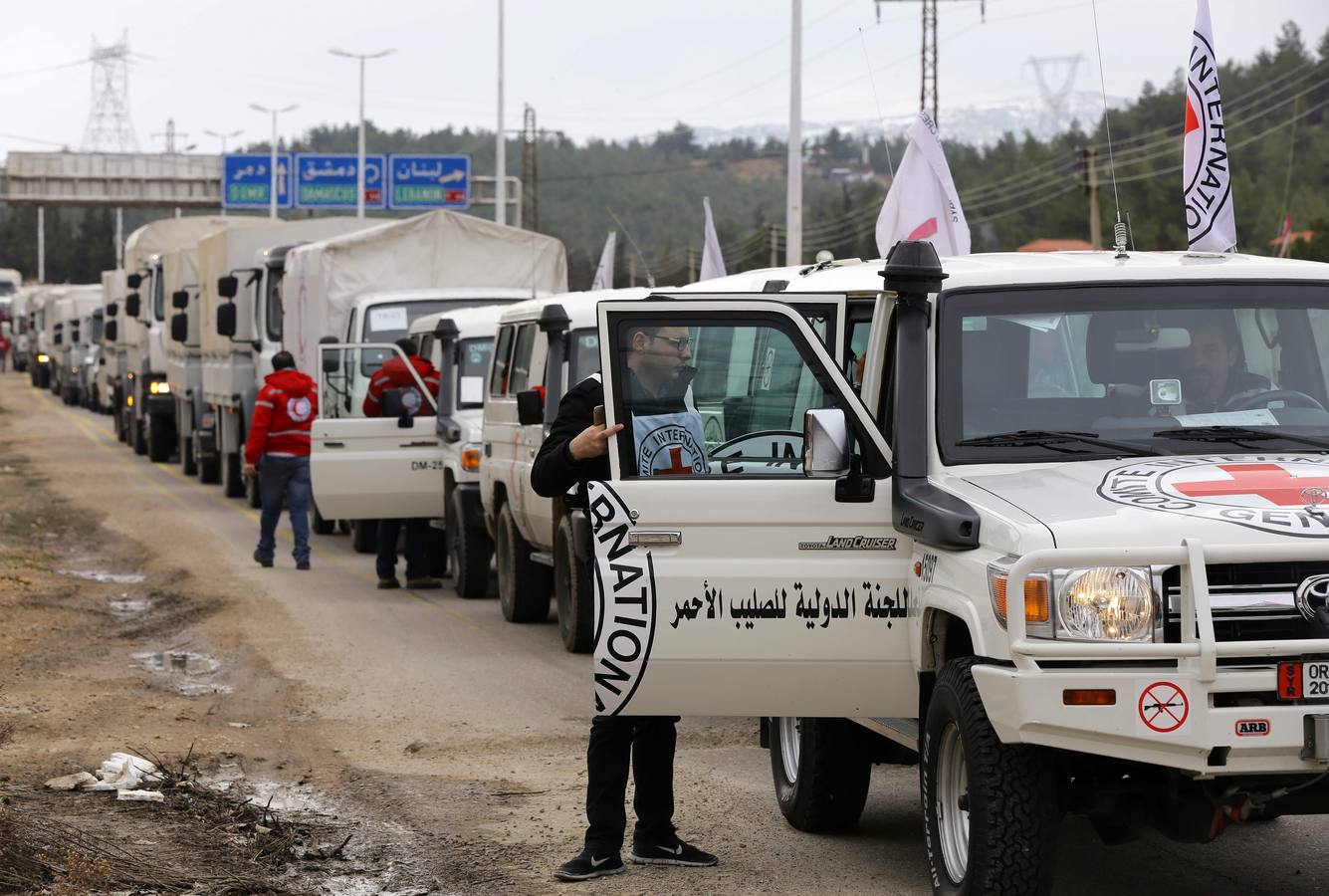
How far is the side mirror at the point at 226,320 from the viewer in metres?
23.7

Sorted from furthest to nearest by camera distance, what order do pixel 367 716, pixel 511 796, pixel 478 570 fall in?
1. pixel 478 570
2. pixel 367 716
3. pixel 511 796

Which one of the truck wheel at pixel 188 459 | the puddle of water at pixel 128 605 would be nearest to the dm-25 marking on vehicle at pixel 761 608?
the puddle of water at pixel 128 605

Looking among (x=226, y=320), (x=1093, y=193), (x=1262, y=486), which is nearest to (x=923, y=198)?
(x=1262, y=486)

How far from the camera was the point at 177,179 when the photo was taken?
9038 cm

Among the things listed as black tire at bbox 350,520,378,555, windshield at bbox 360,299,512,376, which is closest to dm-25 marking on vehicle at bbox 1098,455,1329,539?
black tire at bbox 350,520,378,555

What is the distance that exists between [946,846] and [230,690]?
248 inches

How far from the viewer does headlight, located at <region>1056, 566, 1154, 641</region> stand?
5156 millimetres

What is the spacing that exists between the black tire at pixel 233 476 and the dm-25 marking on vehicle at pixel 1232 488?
20.7 metres

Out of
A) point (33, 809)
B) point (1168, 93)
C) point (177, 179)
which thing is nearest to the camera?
point (33, 809)

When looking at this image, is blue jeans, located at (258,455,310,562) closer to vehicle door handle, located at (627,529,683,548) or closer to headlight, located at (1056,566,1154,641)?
vehicle door handle, located at (627,529,683,548)

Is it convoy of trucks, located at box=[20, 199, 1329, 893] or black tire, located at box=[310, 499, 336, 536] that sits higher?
convoy of trucks, located at box=[20, 199, 1329, 893]

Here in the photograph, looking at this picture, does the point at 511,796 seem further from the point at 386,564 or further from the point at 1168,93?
the point at 1168,93

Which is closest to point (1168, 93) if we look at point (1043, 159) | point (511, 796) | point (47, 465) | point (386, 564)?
point (1043, 159)

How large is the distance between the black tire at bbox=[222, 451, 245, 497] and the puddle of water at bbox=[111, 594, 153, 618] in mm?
9421
